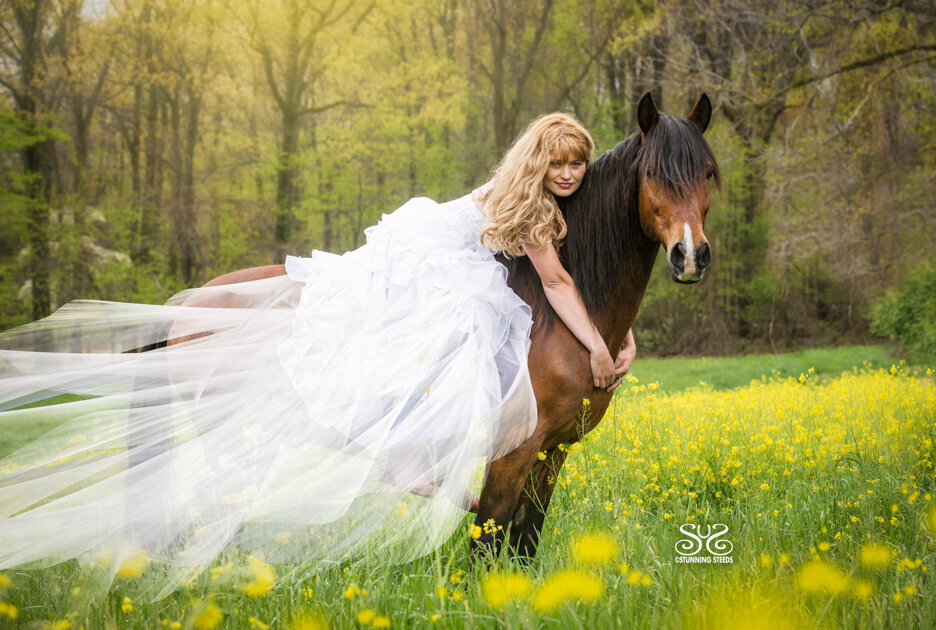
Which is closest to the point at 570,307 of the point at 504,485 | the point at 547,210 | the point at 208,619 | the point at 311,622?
the point at 547,210

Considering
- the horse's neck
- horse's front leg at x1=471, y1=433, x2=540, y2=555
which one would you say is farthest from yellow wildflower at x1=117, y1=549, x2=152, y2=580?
the horse's neck

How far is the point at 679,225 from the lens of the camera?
2.55 meters

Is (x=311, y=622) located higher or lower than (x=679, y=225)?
lower

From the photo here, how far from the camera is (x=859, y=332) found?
2222cm

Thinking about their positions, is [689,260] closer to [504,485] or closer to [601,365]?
[601,365]

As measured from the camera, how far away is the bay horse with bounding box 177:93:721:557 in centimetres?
260

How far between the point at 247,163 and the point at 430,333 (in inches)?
811

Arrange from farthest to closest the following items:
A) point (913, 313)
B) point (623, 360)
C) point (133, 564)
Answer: point (913, 313) → point (623, 360) → point (133, 564)

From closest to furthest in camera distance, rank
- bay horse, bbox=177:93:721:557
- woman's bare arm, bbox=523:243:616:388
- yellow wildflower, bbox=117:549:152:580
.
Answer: yellow wildflower, bbox=117:549:152:580 → bay horse, bbox=177:93:721:557 → woman's bare arm, bbox=523:243:616:388

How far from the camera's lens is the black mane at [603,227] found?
9.22 ft

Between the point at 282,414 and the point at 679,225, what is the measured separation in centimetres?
201

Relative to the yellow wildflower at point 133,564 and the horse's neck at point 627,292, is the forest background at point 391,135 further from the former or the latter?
the yellow wildflower at point 133,564

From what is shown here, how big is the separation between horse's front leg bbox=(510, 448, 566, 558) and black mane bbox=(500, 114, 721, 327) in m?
0.80

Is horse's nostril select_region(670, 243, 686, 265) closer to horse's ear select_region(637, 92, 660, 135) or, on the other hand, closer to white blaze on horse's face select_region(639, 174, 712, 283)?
white blaze on horse's face select_region(639, 174, 712, 283)
